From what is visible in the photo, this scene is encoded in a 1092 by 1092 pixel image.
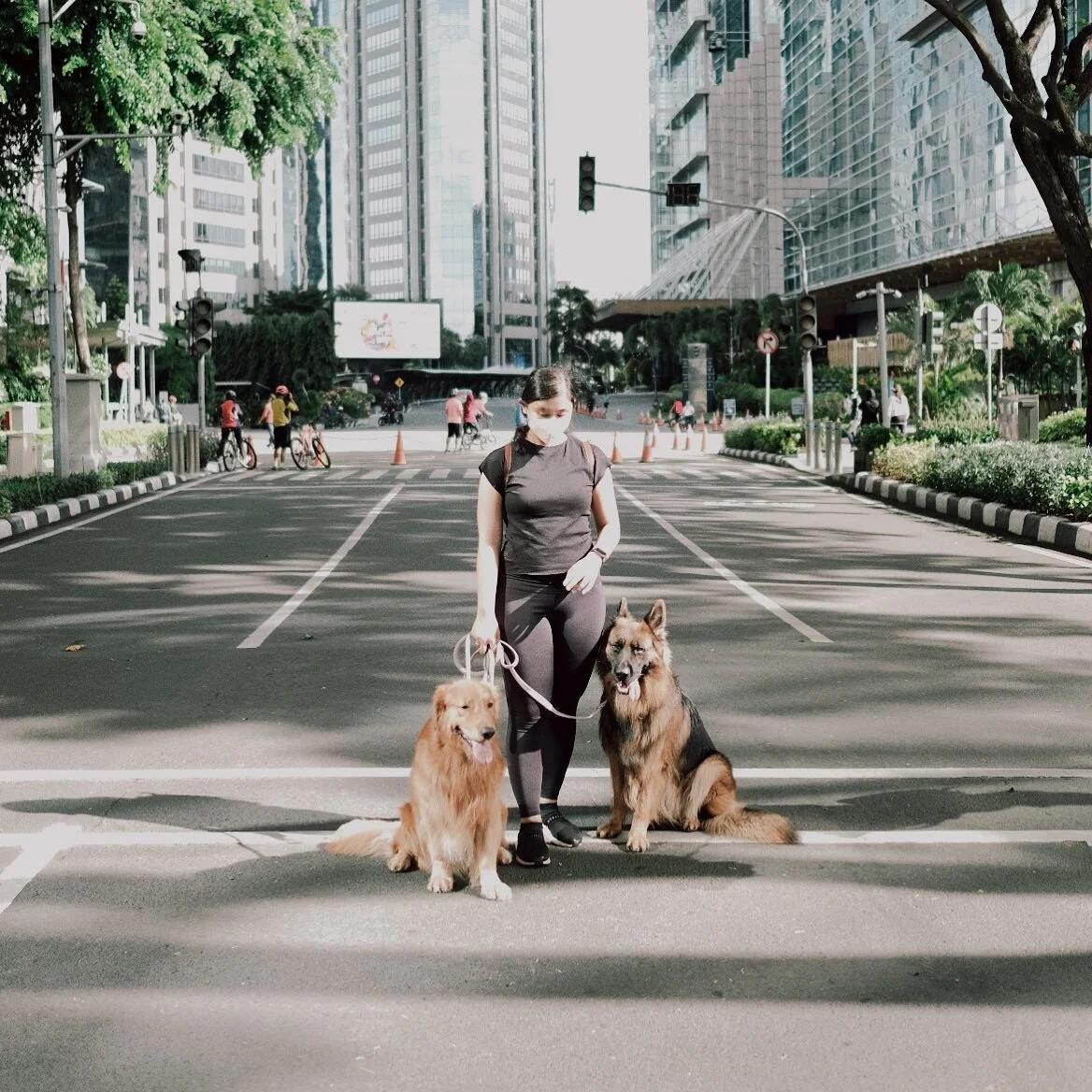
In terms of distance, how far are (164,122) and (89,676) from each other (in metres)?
25.3

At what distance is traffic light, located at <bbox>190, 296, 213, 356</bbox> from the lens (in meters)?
34.7

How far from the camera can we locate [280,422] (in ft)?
125

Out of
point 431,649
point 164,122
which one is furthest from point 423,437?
point 431,649

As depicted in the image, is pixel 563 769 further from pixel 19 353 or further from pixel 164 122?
pixel 19 353

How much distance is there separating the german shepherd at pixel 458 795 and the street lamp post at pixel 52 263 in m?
22.9

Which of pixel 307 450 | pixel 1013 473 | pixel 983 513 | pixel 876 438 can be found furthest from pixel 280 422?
pixel 1013 473

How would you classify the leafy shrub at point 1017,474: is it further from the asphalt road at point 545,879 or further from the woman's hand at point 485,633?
the woman's hand at point 485,633

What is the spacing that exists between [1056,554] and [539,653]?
1273 centimetres

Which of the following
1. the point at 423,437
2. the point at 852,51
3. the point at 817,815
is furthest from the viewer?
the point at 852,51

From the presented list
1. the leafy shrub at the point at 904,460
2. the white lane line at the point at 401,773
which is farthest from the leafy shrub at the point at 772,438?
the white lane line at the point at 401,773

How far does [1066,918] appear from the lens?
502 cm

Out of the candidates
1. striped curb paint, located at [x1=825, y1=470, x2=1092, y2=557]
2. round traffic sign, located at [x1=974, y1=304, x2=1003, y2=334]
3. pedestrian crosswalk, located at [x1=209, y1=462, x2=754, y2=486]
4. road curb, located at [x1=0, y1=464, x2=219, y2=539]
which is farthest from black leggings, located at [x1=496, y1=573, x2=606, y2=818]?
round traffic sign, located at [x1=974, y1=304, x2=1003, y2=334]

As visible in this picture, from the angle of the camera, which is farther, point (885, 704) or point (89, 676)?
Result: point (89, 676)

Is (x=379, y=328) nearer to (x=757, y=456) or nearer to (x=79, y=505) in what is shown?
(x=757, y=456)
